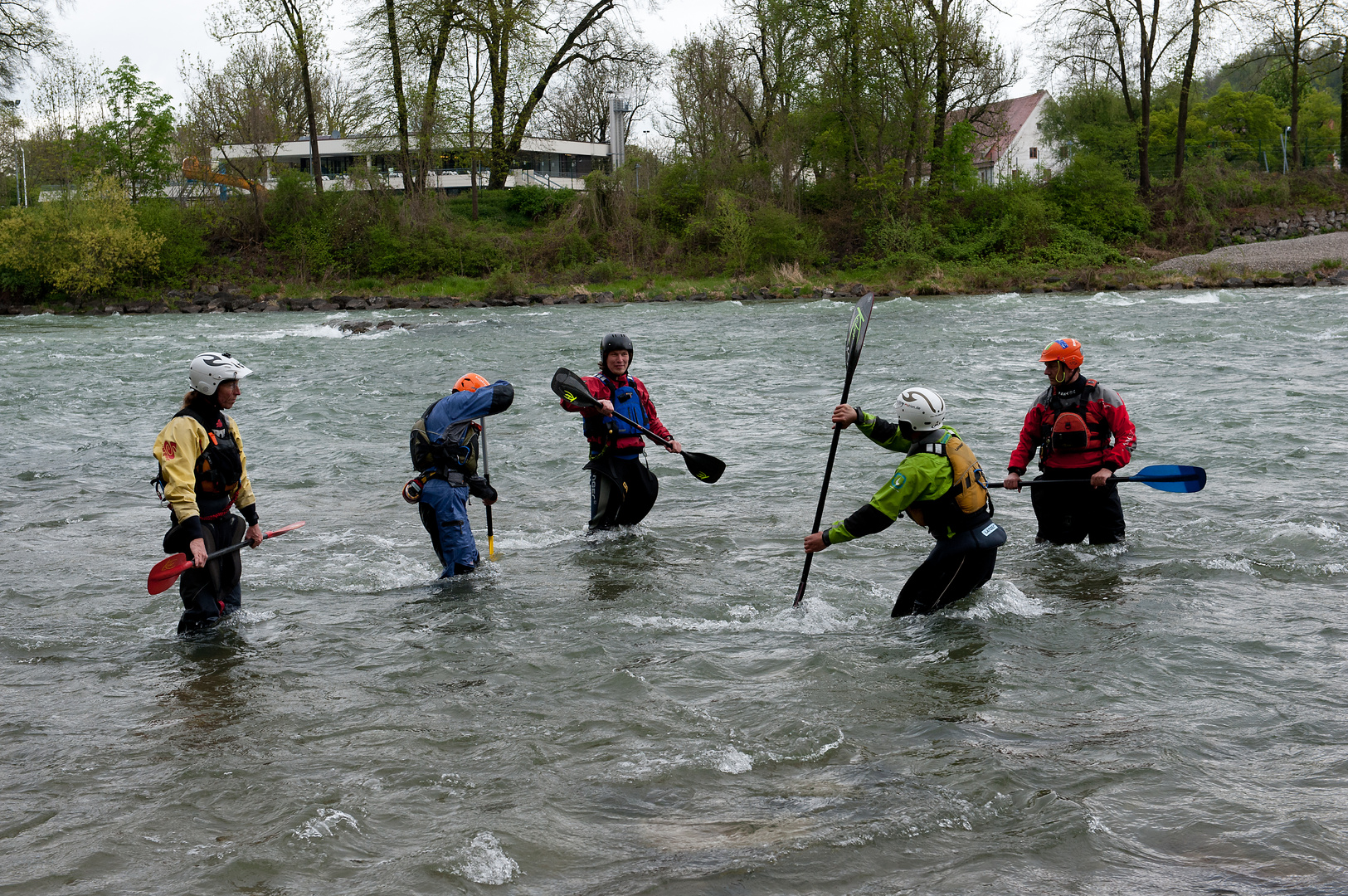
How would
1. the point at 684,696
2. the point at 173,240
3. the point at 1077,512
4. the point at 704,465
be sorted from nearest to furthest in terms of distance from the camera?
the point at 684,696 → the point at 1077,512 → the point at 704,465 → the point at 173,240

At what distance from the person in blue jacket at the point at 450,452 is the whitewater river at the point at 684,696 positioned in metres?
0.60

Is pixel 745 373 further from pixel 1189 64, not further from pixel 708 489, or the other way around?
pixel 1189 64

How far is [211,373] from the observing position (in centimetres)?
554

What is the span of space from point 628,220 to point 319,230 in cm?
1146

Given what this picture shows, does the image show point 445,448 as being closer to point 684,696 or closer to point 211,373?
point 211,373

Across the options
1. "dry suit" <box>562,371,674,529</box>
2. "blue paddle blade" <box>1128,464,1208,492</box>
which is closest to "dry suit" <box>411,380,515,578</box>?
"dry suit" <box>562,371,674,529</box>

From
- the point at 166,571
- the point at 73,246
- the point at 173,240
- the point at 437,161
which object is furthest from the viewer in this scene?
the point at 437,161

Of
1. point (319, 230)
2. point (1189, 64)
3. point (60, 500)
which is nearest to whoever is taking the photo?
point (60, 500)

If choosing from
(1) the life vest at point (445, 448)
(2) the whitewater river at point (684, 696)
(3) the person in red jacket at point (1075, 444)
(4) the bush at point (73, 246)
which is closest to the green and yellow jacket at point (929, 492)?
(2) the whitewater river at point (684, 696)

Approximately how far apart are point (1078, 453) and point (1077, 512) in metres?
0.57

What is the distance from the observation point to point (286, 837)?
4.09m

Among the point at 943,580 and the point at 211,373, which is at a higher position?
the point at 211,373

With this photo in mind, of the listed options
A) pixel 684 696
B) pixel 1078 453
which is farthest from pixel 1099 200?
pixel 684 696

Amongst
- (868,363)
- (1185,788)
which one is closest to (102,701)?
(1185,788)
